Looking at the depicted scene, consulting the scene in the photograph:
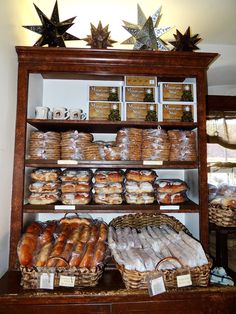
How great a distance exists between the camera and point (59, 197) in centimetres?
170

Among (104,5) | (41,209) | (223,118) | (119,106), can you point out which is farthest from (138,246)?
(104,5)

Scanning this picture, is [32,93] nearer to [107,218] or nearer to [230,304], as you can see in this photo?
[107,218]

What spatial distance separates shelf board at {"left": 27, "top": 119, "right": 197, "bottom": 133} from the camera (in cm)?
162

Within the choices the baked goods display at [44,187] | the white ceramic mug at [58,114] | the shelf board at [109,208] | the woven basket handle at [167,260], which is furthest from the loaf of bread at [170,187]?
the white ceramic mug at [58,114]

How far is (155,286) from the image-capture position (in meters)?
1.18

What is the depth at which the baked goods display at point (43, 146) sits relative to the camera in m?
1.62

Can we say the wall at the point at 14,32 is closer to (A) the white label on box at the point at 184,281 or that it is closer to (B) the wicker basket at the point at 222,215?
(A) the white label on box at the point at 184,281

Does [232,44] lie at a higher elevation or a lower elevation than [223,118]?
higher

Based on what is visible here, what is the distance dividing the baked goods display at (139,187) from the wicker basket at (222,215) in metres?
0.48

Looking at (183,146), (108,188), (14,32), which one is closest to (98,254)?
(108,188)

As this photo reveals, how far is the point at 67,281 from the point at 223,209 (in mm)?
1197

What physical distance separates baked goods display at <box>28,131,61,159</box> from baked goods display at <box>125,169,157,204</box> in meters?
0.57

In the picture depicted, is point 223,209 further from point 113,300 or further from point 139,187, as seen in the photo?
point 113,300

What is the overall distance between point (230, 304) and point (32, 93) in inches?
74.9
